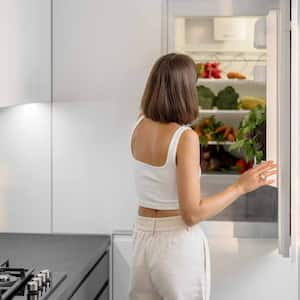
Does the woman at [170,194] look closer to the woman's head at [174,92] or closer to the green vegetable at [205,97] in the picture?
the woman's head at [174,92]

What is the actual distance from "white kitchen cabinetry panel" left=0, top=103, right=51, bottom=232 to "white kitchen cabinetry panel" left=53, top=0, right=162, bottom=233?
5 cm

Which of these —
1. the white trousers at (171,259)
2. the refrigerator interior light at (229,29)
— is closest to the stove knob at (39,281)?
the white trousers at (171,259)

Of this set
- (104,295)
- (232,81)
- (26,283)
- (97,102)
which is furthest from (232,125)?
(26,283)

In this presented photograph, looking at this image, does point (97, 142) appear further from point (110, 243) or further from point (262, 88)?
point (262, 88)

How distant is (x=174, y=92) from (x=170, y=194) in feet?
1.14

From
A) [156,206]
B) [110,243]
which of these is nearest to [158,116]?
[156,206]

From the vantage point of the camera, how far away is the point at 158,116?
2738 millimetres

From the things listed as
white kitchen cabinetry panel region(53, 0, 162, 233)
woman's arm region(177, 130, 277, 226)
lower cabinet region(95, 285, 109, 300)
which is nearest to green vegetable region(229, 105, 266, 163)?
white kitchen cabinetry panel region(53, 0, 162, 233)

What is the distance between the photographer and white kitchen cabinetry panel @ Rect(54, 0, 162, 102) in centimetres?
328

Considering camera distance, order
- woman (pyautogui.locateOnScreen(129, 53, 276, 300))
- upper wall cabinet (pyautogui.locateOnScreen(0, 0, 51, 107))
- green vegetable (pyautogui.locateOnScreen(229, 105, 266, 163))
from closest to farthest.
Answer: upper wall cabinet (pyautogui.locateOnScreen(0, 0, 51, 107)), woman (pyautogui.locateOnScreen(129, 53, 276, 300)), green vegetable (pyautogui.locateOnScreen(229, 105, 266, 163))

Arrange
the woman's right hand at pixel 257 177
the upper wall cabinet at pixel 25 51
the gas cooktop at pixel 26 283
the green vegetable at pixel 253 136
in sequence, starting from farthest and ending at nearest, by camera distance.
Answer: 1. the green vegetable at pixel 253 136
2. the woman's right hand at pixel 257 177
3. the upper wall cabinet at pixel 25 51
4. the gas cooktop at pixel 26 283

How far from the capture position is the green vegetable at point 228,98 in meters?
3.26

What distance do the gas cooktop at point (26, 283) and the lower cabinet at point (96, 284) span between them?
0.36ft

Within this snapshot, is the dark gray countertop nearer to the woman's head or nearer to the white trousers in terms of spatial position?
the white trousers
